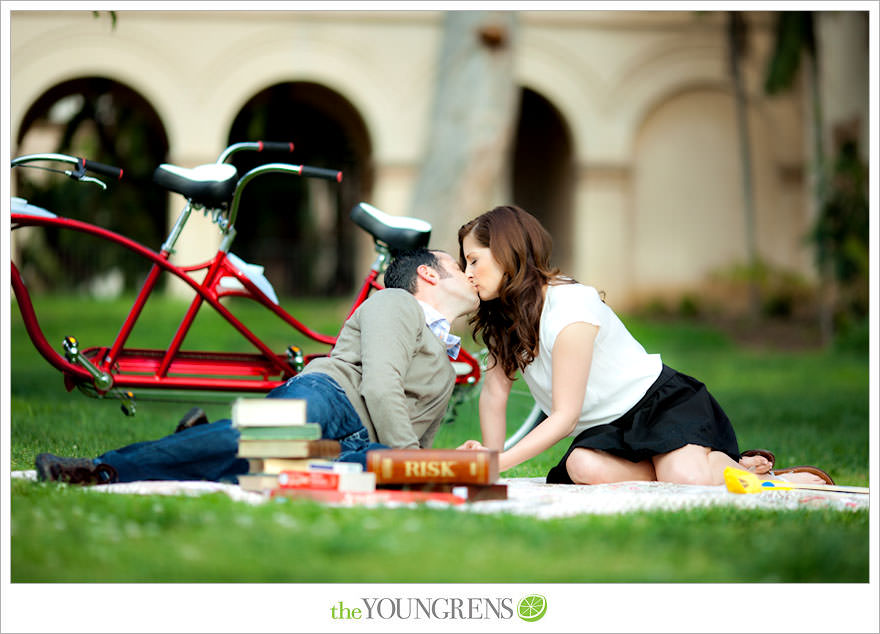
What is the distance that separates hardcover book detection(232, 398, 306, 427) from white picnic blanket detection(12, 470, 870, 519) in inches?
7.8

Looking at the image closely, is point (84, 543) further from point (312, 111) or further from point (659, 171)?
point (312, 111)

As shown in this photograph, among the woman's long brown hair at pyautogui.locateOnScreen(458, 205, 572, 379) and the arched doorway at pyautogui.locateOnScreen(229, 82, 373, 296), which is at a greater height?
the arched doorway at pyautogui.locateOnScreen(229, 82, 373, 296)

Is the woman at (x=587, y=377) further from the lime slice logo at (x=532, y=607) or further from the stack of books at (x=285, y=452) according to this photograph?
the lime slice logo at (x=532, y=607)

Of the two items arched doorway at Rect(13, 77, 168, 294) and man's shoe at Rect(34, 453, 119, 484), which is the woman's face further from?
arched doorway at Rect(13, 77, 168, 294)

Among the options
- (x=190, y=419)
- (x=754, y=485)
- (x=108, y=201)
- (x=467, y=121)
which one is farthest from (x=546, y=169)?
(x=754, y=485)

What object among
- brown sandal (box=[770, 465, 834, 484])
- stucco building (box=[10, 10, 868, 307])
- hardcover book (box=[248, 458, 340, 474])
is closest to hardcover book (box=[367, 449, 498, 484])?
hardcover book (box=[248, 458, 340, 474])

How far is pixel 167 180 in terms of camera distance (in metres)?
4.04

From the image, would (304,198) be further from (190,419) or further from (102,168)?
(190,419)

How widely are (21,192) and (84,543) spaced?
897 centimetres

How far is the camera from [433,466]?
9.27ft

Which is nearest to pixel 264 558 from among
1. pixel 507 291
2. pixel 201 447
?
pixel 201 447

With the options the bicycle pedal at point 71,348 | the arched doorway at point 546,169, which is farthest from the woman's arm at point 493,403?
the arched doorway at point 546,169

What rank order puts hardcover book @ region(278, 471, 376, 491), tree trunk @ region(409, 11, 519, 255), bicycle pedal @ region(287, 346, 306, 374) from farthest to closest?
tree trunk @ region(409, 11, 519, 255) → bicycle pedal @ region(287, 346, 306, 374) → hardcover book @ region(278, 471, 376, 491)

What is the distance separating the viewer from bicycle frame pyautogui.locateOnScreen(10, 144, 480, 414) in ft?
13.2
